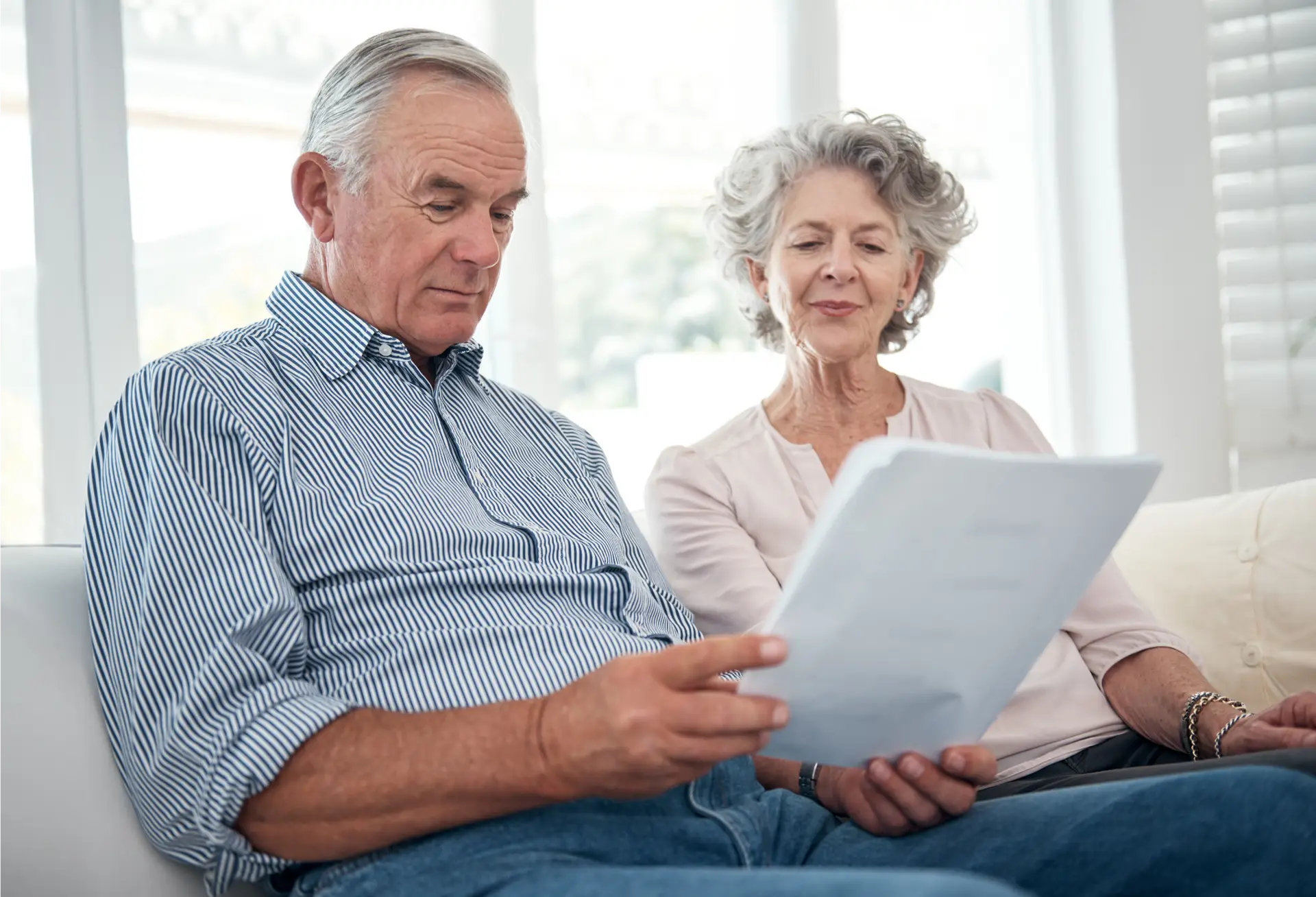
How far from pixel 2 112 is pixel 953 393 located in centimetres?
154

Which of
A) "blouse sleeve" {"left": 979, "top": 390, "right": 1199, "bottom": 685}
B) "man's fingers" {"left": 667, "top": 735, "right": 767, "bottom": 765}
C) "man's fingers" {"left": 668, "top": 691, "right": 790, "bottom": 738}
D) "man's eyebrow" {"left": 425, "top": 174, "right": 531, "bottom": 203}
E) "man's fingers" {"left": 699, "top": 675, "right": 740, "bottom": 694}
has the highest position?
"man's eyebrow" {"left": 425, "top": 174, "right": 531, "bottom": 203}

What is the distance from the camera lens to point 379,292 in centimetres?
141

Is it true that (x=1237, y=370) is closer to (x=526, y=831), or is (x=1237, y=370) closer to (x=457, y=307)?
(x=457, y=307)

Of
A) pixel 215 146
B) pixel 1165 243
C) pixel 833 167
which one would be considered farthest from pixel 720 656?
pixel 1165 243

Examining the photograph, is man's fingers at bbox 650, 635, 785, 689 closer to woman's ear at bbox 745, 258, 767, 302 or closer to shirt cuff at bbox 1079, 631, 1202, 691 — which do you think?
shirt cuff at bbox 1079, 631, 1202, 691

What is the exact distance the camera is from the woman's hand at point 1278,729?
142 cm

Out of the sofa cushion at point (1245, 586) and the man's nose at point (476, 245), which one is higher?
the man's nose at point (476, 245)

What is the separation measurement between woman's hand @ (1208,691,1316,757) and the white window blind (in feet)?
5.25

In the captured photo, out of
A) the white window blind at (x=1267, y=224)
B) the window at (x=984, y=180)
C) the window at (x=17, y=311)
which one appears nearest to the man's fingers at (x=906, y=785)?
the window at (x=17, y=311)

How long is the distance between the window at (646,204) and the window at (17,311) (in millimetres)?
990

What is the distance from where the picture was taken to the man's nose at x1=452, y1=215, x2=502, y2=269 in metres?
1.42

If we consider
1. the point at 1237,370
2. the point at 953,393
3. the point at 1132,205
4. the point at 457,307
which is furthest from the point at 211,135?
the point at 1237,370

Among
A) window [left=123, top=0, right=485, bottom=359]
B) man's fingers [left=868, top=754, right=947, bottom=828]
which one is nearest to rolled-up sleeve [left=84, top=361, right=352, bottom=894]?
man's fingers [left=868, top=754, right=947, bottom=828]

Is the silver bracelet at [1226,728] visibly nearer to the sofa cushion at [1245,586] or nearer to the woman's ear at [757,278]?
the sofa cushion at [1245,586]
